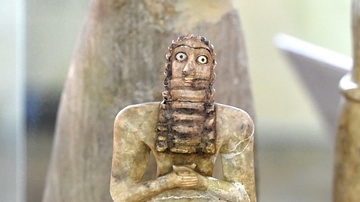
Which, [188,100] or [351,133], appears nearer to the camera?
[188,100]

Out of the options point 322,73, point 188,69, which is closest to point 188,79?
point 188,69

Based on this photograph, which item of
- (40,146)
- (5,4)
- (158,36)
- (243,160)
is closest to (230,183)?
(243,160)

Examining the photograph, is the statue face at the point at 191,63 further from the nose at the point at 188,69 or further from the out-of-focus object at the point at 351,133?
the out-of-focus object at the point at 351,133

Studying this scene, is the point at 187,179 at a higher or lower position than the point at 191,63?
lower

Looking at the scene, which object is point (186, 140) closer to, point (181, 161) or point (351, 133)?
point (181, 161)

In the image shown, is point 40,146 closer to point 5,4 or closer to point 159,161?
point 5,4

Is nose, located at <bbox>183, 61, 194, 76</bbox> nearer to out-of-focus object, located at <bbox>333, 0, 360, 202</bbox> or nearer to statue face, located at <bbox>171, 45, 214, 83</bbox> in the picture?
statue face, located at <bbox>171, 45, 214, 83</bbox>

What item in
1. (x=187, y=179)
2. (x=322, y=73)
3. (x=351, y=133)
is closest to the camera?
(x=187, y=179)

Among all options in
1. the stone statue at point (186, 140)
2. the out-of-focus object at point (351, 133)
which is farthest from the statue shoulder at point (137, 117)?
the out-of-focus object at point (351, 133)
